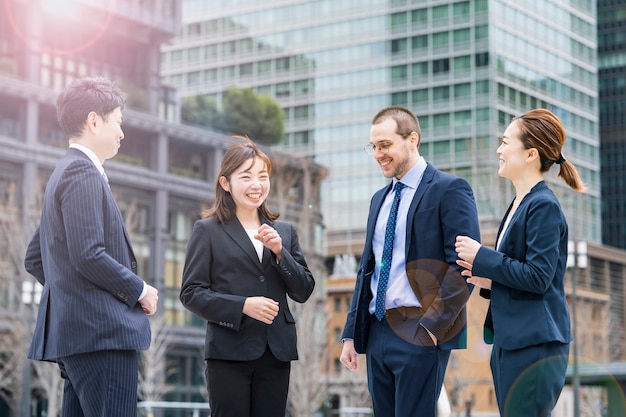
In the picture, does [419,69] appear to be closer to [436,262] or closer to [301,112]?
[301,112]

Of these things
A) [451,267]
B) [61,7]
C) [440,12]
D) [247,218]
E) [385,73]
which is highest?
[440,12]

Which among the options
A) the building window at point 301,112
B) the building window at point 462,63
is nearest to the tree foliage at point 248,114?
the building window at point 462,63

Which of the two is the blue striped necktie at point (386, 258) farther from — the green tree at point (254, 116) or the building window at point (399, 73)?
the building window at point (399, 73)

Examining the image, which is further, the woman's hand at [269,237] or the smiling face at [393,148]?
the smiling face at [393,148]

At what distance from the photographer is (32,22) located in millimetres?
42625

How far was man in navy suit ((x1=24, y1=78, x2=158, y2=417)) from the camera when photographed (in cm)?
484

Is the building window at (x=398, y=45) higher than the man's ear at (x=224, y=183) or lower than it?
higher

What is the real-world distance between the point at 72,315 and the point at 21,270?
32.1 metres

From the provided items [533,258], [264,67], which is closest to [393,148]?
[533,258]

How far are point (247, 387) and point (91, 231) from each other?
1.19 metres

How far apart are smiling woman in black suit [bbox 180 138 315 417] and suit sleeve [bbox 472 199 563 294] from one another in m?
1.04

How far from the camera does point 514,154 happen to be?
17.7 ft

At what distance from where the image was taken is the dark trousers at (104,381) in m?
4.82

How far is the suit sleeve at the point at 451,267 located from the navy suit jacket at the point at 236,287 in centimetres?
68
